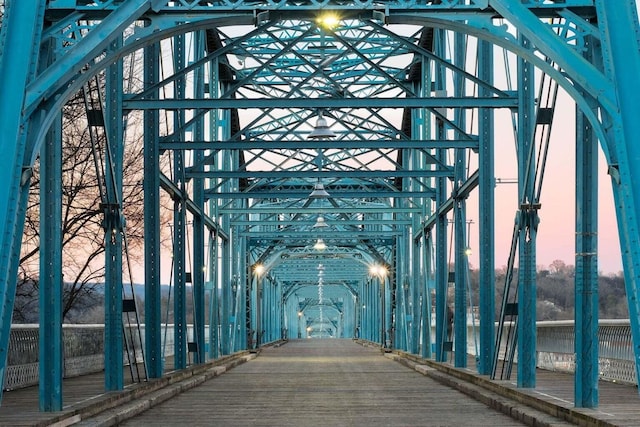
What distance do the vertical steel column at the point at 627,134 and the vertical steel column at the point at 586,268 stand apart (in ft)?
6.56

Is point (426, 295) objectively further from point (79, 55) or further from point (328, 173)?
point (79, 55)

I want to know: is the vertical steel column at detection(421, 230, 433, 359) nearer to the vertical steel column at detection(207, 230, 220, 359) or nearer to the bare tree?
the vertical steel column at detection(207, 230, 220, 359)

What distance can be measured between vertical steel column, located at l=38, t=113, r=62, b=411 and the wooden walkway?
0.36 meters

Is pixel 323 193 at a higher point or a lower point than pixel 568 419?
higher

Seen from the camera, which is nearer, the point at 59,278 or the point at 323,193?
the point at 59,278

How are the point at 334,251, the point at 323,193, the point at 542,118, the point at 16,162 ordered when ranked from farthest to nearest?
1. the point at 334,251
2. the point at 323,193
3. the point at 542,118
4. the point at 16,162

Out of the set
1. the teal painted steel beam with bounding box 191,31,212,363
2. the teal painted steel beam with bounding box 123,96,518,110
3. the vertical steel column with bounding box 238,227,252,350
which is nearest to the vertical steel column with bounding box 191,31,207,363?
the teal painted steel beam with bounding box 191,31,212,363

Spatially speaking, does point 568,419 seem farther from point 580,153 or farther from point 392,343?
point 392,343

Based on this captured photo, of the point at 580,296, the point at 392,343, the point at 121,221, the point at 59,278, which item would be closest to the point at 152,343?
the point at 121,221

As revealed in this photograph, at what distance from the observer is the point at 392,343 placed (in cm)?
5031

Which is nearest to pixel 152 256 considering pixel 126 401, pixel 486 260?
pixel 126 401

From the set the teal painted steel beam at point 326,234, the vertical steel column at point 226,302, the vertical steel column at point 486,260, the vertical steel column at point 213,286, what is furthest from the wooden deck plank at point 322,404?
the teal painted steel beam at point 326,234

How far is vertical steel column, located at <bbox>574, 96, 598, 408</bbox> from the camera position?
14609 millimetres

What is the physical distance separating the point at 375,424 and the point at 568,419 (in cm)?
237
